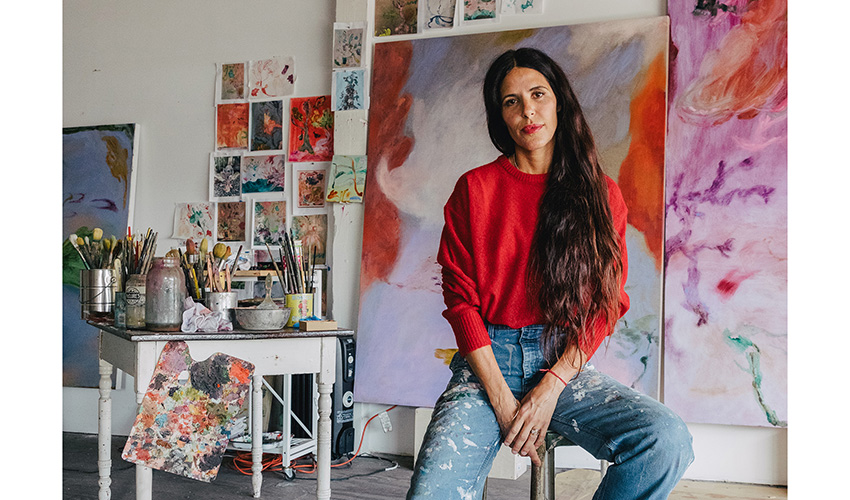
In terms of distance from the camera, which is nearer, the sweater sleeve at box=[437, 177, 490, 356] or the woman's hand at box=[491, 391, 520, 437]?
the woman's hand at box=[491, 391, 520, 437]

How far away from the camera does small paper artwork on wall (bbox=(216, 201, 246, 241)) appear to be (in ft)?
12.5

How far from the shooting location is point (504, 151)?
5.82 feet

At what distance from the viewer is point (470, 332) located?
60.0 inches

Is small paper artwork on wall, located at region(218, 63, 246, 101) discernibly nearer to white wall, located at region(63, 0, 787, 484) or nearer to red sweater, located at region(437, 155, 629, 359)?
white wall, located at region(63, 0, 787, 484)

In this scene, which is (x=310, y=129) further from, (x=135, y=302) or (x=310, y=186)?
(x=135, y=302)

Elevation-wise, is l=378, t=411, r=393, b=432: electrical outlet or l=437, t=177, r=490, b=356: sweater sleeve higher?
l=437, t=177, r=490, b=356: sweater sleeve

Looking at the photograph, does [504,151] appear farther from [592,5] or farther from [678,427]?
[592,5]

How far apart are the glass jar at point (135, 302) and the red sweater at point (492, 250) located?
1.06 meters

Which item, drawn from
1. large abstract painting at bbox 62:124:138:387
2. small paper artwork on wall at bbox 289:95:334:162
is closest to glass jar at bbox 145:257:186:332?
small paper artwork on wall at bbox 289:95:334:162

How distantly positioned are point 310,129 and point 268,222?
0.56 m

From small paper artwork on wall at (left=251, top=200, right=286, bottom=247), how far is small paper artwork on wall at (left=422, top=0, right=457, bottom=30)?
4.10 feet

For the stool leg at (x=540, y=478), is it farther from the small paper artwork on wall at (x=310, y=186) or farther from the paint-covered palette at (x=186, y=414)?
the small paper artwork on wall at (x=310, y=186)

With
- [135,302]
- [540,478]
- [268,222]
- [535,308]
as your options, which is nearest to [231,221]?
[268,222]
